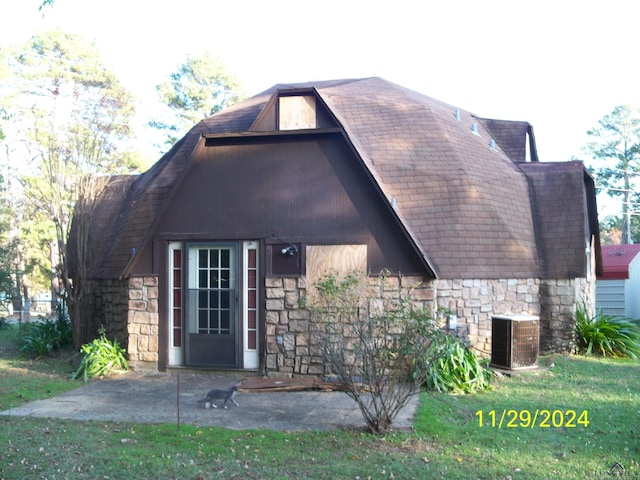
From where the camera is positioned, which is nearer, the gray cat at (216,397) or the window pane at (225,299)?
the gray cat at (216,397)

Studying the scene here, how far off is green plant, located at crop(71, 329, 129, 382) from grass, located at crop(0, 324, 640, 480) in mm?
2802

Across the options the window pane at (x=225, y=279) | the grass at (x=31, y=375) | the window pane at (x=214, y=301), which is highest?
the window pane at (x=225, y=279)

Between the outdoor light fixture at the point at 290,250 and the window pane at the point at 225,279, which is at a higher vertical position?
the outdoor light fixture at the point at 290,250

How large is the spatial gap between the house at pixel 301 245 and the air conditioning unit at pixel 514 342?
853 mm

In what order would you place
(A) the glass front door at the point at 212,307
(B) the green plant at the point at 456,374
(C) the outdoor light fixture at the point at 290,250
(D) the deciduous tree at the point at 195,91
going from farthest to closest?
(D) the deciduous tree at the point at 195,91 < (A) the glass front door at the point at 212,307 < (C) the outdoor light fixture at the point at 290,250 < (B) the green plant at the point at 456,374

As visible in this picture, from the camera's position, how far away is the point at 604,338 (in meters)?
11.0

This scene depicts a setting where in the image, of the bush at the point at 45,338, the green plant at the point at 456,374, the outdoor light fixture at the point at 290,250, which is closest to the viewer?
the green plant at the point at 456,374

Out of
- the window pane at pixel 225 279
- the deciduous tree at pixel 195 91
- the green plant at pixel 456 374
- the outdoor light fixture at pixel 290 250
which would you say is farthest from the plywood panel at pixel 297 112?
the deciduous tree at pixel 195 91

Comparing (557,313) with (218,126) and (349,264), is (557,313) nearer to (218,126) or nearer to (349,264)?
(349,264)

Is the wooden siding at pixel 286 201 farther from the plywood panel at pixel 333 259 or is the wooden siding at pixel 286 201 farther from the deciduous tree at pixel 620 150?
the deciduous tree at pixel 620 150

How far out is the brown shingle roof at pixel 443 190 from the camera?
10.5 metres

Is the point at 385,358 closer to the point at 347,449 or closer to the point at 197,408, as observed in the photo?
the point at 347,449
